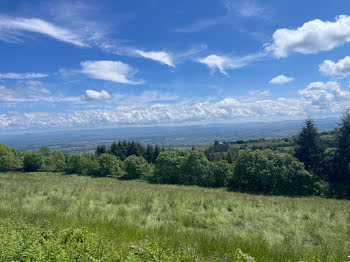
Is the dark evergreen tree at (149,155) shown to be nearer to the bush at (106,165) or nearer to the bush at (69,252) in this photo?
the bush at (106,165)

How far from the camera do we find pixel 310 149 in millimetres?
31766

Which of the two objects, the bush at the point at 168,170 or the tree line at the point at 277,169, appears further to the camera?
the bush at the point at 168,170

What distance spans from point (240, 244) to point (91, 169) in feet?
170

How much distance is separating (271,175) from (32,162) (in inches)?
2427

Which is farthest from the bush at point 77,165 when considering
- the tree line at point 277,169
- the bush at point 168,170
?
the bush at point 168,170

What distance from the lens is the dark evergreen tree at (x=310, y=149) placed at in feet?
101

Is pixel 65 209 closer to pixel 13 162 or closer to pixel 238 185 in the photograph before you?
pixel 238 185

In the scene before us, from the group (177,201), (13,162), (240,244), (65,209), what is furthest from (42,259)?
(13,162)

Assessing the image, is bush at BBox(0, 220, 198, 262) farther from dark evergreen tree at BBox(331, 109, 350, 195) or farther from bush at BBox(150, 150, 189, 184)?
bush at BBox(150, 150, 189, 184)

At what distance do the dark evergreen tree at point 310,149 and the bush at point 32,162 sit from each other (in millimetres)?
65470

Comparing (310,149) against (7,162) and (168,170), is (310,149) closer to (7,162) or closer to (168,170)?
(168,170)

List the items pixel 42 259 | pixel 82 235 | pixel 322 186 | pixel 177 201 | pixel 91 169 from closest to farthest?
pixel 42 259 → pixel 82 235 → pixel 177 201 → pixel 322 186 → pixel 91 169

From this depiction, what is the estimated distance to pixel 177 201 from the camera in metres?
9.94

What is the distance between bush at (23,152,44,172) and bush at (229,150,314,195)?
179 feet
